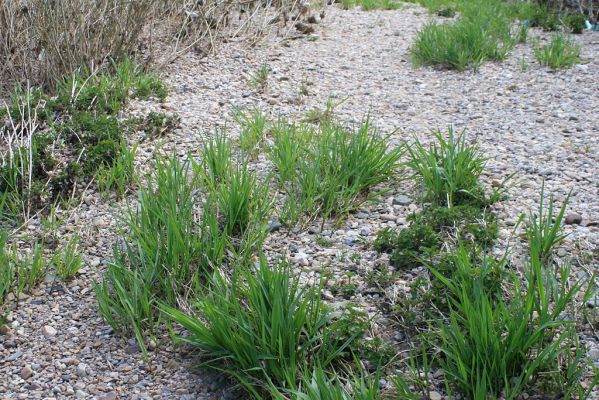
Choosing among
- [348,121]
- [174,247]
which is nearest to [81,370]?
[174,247]

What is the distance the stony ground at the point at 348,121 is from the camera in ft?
8.73

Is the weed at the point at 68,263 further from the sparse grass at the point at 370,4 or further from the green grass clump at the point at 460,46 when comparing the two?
the sparse grass at the point at 370,4

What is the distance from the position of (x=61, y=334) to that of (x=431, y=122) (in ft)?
9.63

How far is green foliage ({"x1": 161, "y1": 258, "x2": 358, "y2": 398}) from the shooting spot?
238 cm

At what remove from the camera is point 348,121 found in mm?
4707

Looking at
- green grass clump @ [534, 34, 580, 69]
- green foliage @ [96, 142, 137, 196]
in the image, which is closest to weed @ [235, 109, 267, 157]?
green foliage @ [96, 142, 137, 196]

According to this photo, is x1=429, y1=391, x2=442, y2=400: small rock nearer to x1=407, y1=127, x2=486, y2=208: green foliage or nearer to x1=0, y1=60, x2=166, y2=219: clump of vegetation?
x1=407, y1=127, x2=486, y2=208: green foliage

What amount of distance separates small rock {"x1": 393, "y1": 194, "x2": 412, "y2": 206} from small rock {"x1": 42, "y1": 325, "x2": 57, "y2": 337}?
1822mm

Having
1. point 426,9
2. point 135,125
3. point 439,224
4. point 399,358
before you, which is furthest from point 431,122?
point 426,9

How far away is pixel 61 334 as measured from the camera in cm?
286

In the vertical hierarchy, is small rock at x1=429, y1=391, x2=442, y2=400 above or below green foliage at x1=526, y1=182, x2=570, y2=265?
below

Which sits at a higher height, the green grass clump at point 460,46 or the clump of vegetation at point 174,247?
the green grass clump at point 460,46

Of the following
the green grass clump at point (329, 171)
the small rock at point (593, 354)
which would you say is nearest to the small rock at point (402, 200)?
the green grass clump at point (329, 171)

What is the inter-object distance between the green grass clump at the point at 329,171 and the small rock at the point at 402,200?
0.11 meters
